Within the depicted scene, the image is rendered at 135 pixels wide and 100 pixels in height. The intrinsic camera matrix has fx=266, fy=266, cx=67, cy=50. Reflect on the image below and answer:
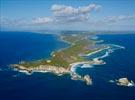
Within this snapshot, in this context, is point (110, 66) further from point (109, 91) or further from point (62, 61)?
point (109, 91)

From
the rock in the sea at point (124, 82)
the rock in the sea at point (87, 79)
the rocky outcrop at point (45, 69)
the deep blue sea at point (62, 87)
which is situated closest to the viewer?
the deep blue sea at point (62, 87)

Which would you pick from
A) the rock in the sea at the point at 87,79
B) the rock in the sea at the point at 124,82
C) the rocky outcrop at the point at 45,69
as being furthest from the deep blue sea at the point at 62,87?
the rocky outcrop at the point at 45,69

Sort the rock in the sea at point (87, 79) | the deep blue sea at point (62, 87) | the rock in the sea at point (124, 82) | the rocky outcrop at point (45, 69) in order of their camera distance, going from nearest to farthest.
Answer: the deep blue sea at point (62, 87), the rock in the sea at point (124, 82), the rock in the sea at point (87, 79), the rocky outcrop at point (45, 69)

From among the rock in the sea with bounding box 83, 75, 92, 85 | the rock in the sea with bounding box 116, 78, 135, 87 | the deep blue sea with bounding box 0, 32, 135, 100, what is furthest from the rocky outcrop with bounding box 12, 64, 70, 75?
the rock in the sea with bounding box 116, 78, 135, 87

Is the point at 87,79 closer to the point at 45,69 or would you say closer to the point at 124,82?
the point at 124,82

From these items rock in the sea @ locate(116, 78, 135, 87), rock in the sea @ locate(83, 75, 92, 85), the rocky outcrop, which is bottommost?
rock in the sea @ locate(116, 78, 135, 87)

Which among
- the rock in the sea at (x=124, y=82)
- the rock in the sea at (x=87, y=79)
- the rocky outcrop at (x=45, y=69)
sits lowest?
the rock in the sea at (x=124, y=82)

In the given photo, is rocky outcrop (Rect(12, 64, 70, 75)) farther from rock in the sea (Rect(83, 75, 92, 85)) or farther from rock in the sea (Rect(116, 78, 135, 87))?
rock in the sea (Rect(116, 78, 135, 87))

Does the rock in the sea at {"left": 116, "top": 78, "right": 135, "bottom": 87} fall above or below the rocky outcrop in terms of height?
below

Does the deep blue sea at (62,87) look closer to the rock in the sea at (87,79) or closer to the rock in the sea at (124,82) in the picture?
the rock in the sea at (87,79)

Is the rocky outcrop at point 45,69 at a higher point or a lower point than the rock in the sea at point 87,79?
higher

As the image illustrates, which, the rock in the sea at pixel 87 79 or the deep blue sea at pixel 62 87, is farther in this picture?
the rock in the sea at pixel 87 79

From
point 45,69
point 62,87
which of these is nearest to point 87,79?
→ point 62,87
